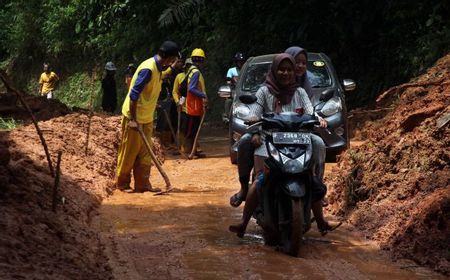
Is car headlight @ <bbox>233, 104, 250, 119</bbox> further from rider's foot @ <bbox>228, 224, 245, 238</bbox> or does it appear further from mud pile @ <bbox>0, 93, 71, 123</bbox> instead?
rider's foot @ <bbox>228, 224, 245, 238</bbox>

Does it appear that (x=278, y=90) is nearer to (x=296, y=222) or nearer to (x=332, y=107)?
(x=296, y=222)

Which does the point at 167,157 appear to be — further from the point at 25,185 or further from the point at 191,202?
the point at 25,185

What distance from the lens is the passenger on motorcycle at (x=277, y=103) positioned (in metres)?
7.04

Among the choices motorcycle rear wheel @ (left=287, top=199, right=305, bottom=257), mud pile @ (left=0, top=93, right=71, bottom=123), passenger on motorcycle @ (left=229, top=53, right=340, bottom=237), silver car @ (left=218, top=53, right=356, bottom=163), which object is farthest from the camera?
mud pile @ (left=0, top=93, right=71, bottom=123)

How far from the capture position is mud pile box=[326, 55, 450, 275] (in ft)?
21.9

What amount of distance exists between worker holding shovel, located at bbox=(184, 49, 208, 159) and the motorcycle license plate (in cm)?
754

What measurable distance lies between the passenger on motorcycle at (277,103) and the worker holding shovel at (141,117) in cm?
286

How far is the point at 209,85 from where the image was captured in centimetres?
2617

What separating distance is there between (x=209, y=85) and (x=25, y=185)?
62.9 feet

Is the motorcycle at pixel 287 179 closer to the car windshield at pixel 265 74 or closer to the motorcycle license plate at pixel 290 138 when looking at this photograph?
the motorcycle license plate at pixel 290 138

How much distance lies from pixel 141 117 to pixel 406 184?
377 cm

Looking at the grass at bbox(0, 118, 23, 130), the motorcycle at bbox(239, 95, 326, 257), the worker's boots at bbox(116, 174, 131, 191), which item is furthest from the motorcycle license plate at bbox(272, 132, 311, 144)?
the grass at bbox(0, 118, 23, 130)

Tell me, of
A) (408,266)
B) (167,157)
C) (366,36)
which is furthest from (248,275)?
(366,36)

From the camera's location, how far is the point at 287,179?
21.6ft
